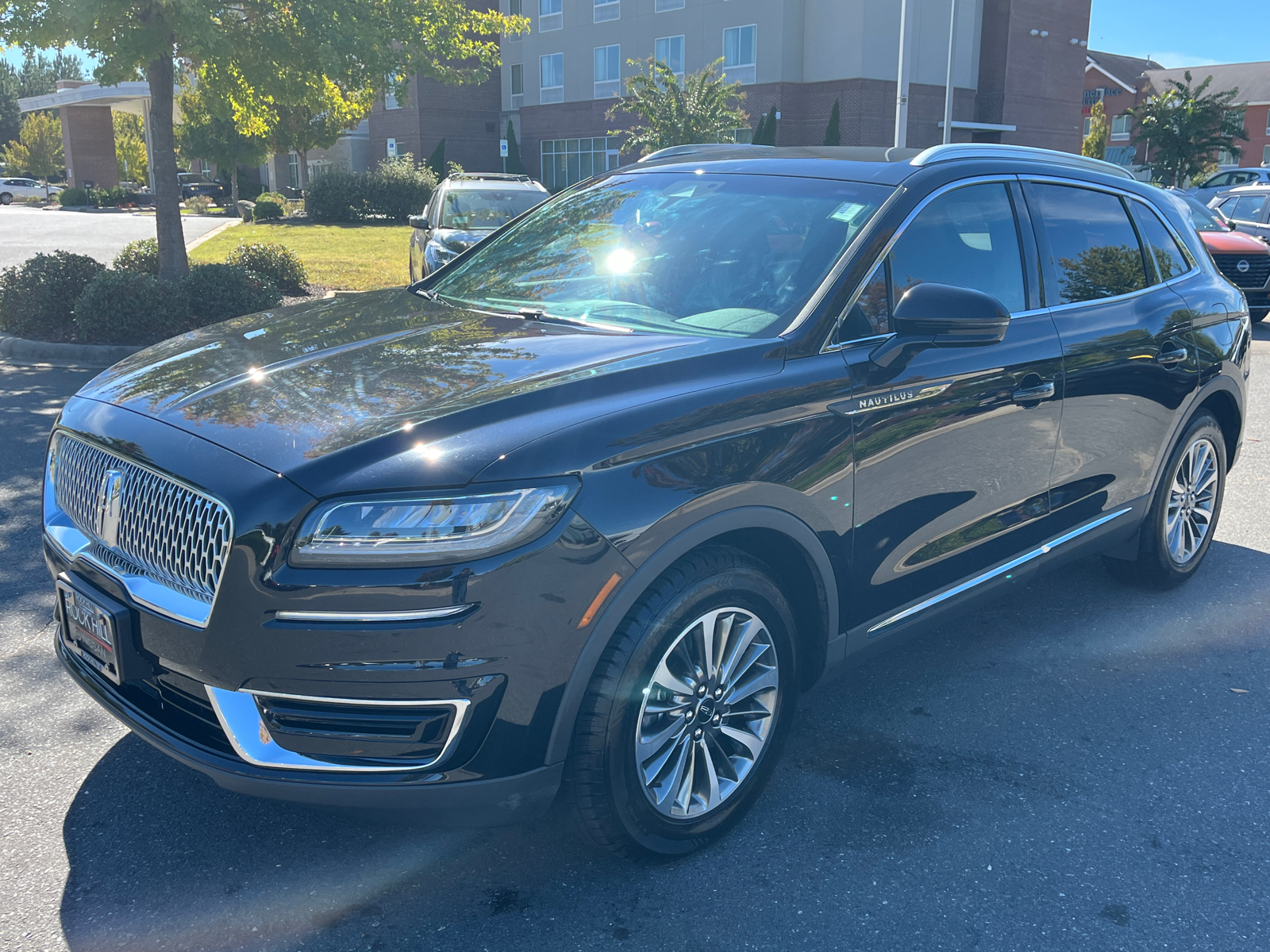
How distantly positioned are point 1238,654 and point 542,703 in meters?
3.34

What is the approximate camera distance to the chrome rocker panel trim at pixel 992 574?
11.4 feet

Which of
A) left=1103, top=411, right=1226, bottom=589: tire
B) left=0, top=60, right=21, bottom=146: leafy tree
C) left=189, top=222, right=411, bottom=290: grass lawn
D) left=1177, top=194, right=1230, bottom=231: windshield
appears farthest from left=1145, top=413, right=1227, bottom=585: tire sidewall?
left=0, top=60, right=21, bottom=146: leafy tree

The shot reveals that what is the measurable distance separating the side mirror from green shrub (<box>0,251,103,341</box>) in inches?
406

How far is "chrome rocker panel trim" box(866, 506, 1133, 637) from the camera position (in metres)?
3.47

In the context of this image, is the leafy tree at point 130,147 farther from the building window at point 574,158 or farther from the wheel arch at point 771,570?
the wheel arch at point 771,570

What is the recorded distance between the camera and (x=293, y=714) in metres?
2.39

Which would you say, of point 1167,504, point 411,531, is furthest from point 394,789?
point 1167,504

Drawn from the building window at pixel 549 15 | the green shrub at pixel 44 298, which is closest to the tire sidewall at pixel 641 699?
the green shrub at pixel 44 298

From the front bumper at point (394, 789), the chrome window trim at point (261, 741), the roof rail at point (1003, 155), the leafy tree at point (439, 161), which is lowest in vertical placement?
the front bumper at point (394, 789)

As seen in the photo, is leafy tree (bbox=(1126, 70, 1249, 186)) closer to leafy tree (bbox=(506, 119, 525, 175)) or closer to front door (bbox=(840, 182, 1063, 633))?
leafy tree (bbox=(506, 119, 525, 175))

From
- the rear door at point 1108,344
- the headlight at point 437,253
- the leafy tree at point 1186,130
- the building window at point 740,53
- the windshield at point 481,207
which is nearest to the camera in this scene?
the rear door at point 1108,344

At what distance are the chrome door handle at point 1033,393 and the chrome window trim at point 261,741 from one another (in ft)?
7.48

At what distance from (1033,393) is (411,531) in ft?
7.82

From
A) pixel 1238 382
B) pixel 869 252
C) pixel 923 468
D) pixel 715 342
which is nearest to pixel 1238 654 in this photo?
pixel 1238 382
